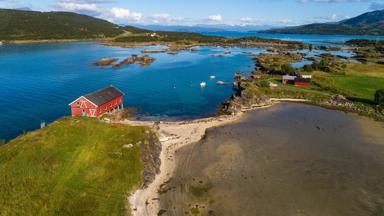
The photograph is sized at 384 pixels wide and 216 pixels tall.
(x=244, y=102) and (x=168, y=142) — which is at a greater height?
(x=244, y=102)

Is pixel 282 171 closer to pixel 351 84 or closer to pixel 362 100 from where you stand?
pixel 362 100

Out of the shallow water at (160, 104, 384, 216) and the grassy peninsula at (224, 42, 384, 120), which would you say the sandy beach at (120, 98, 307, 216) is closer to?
the shallow water at (160, 104, 384, 216)

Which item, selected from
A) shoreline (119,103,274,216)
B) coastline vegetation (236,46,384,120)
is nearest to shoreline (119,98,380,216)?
shoreline (119,103,274,216)

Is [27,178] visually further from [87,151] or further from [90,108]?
[90,108]

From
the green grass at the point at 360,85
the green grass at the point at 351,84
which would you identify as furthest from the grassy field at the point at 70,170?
the green grass at the point at 360,85

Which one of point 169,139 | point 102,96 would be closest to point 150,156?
point 169,139
